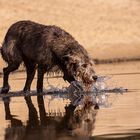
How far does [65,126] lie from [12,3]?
25533 mm

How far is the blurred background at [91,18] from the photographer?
3244 centimetres

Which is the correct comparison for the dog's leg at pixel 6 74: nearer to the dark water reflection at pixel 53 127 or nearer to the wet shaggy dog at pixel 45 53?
the wet shaggy dog at pixel 45 53

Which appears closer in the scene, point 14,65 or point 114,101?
point 114,101

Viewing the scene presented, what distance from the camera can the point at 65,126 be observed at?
11188mm

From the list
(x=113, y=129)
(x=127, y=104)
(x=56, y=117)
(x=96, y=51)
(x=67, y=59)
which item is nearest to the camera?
(x=113, y=129)

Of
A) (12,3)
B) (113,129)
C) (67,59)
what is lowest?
(113,129)

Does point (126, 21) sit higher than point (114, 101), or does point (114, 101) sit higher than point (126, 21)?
point (126, 21)

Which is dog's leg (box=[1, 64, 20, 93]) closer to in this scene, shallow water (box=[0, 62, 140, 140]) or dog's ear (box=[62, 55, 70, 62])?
shallow water (box=[0, 62, 140, 140])

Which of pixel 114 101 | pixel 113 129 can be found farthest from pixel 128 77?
pixel 113 129

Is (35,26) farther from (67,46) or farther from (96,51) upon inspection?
(96,51)

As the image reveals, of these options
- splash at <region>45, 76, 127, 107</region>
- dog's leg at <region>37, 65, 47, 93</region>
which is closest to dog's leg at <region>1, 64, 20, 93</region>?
dog's leg at <region>37, 65, 47, 93</region>

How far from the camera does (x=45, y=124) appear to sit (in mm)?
11453

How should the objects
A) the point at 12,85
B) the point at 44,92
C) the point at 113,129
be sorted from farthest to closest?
the point at 12,85
the point at 44,92
the point at 113,129

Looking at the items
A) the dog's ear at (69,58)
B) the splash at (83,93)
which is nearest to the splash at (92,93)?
the splash at (83,93)
